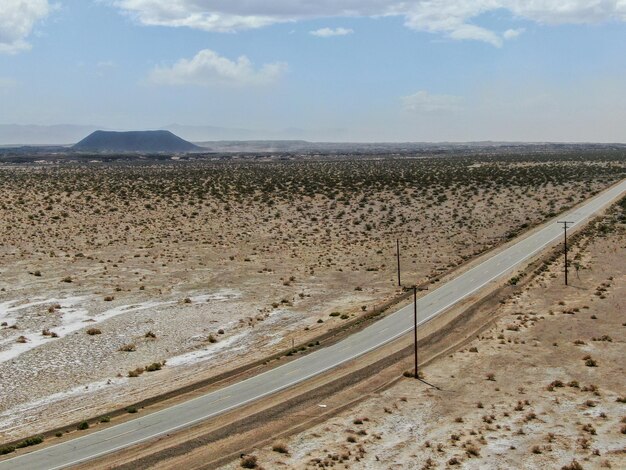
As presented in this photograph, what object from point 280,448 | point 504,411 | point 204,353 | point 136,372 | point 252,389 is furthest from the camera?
point 204,353

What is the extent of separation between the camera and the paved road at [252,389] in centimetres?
2472

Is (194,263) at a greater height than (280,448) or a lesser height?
greater

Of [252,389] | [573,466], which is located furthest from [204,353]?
[573,466]

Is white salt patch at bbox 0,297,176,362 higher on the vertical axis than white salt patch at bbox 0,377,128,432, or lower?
higher

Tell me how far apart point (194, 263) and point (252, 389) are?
32.0 meters

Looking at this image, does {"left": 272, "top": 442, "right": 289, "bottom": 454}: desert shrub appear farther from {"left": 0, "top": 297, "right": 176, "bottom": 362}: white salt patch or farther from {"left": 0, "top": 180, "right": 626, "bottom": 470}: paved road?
{"left": 0, "top": 297, "right": 176, "bottom": 362}: white salt patch

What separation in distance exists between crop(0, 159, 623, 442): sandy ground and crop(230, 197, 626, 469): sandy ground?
368 inches

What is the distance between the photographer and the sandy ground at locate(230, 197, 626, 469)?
24.1 meters

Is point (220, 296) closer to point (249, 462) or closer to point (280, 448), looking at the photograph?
point (280, 448)

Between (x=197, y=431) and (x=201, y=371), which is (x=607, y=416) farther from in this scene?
(x=201, y=371)

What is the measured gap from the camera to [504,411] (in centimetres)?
2836

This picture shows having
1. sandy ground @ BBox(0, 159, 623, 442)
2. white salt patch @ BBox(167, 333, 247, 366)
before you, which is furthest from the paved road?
white salt patch @ BBox(167, 333, 247, 366)

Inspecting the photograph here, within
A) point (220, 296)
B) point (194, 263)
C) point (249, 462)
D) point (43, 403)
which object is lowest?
point (43, 403)

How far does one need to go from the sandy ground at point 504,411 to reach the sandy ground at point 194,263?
30.6 feet
